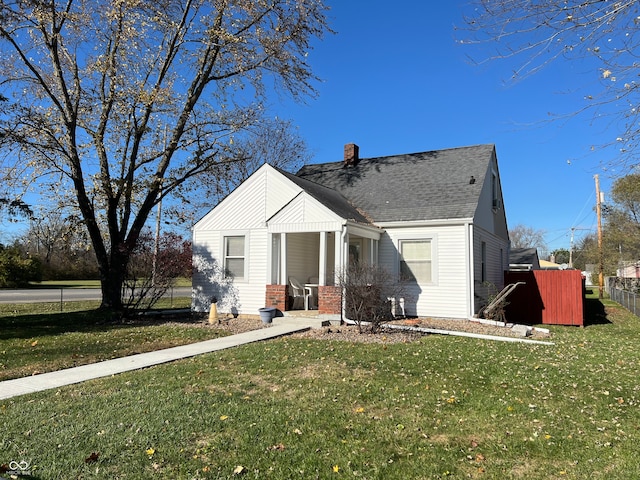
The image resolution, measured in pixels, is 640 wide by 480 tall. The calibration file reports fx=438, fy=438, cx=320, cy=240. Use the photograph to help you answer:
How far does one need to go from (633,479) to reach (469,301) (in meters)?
9.68

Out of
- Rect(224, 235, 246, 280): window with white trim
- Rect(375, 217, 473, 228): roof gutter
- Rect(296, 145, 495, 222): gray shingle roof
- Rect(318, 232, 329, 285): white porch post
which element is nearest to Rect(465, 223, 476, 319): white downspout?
Rect(375, 217, 473, 228): roof gutter

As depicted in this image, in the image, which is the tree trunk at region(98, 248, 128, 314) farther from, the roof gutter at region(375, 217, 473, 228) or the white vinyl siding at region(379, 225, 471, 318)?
the white vinyl siding at region(379, 225, 471, 318)

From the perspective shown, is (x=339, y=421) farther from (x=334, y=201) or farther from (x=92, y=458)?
(x=334, y=201)

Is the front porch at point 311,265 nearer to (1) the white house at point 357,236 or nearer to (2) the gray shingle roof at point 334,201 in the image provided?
(1) the white house at point 357,236

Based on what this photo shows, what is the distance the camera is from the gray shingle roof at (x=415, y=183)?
13992 millimetres

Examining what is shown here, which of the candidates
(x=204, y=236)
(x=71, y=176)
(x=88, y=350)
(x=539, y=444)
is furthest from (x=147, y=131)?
(x=539, y=444)

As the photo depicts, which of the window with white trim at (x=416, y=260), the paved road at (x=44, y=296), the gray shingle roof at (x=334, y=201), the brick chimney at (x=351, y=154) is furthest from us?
the paved road at (x=44, y=296)

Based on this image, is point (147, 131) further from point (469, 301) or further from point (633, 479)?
point (633, 479)

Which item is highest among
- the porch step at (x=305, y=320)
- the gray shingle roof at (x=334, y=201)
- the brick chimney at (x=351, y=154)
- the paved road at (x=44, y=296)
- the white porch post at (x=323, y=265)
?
the brick chimney at (x=351, y=154)

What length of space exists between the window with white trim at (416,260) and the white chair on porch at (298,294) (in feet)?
10.4

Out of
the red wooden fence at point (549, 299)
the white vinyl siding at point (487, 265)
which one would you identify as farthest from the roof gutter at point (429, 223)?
the red wooden fence at point (549, 299)

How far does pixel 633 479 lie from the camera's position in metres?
3.36

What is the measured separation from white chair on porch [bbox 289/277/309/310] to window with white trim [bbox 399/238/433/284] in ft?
10.4

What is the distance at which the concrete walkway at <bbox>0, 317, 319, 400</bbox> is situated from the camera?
603cm
